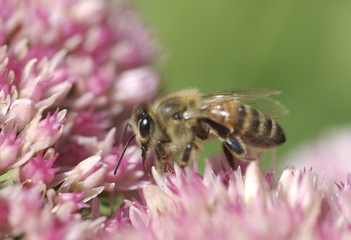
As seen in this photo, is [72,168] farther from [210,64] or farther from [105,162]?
[210,64]

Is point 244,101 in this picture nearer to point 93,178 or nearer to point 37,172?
point 93,178

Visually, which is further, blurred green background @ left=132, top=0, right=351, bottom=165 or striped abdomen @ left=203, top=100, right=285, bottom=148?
blurred green background @ left=132, top=0, right=351, bottom=165

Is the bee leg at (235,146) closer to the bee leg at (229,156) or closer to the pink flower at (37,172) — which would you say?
the bee leg at (229,156)

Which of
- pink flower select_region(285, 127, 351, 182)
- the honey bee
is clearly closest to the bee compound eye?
the honey bee

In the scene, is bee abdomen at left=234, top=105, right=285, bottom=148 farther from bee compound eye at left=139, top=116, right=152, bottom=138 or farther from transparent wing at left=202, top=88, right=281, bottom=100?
bee compound eye at left=139, top=116, right=152, bottom=138

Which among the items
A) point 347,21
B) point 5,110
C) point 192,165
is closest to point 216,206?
point 192,165

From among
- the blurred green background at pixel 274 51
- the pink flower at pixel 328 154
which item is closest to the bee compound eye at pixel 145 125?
the pink flower at pixel 328 154

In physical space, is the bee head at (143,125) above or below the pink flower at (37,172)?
above
